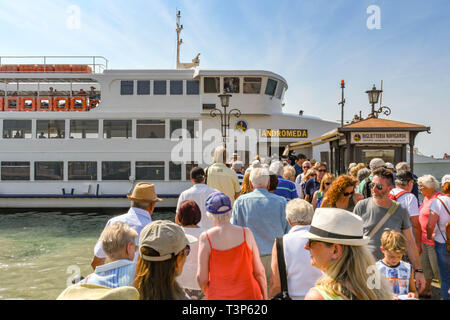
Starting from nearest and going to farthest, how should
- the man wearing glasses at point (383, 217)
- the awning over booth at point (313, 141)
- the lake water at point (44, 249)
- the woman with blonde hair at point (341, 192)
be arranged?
the man wearing glasses at point (383, 217) < the woman with blonde hair at point (341, 192) < the lake water at point (44, 249) < the awning over booth at point (313, 141)

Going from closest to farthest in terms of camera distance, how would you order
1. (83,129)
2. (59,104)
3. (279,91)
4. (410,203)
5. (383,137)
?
(410,203), (383,137), (83,129), (59,104), (279,91)

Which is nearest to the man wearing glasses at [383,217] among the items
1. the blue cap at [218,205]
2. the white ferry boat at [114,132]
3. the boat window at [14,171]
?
the blue cap at [218,205]

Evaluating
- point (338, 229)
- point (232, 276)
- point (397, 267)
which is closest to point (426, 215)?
point (397, 267)

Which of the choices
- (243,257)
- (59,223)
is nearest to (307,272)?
(243,257)

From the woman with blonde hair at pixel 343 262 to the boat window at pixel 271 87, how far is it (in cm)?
1702

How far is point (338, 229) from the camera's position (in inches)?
77.7

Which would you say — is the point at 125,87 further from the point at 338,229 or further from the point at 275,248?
the point at 338,229

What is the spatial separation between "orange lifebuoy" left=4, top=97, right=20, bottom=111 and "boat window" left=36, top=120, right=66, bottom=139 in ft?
4.98

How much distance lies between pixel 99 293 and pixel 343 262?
4.37 ft

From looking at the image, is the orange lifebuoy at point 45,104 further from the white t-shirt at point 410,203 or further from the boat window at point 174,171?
the white t-shirt at point 410,203

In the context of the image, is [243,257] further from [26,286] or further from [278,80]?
[278,80]

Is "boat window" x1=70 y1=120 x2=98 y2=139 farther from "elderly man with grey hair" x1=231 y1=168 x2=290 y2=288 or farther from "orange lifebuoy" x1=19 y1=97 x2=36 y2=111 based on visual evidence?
"elderly man with grey hair" x1=231 y1=168 x2=290 y2=288

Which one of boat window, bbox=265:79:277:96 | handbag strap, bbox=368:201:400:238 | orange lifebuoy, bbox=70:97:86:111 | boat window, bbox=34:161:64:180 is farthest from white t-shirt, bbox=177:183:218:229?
orange lifebuoy, bbox=70:97:86:111

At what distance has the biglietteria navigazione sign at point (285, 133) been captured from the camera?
1844 centimetres
